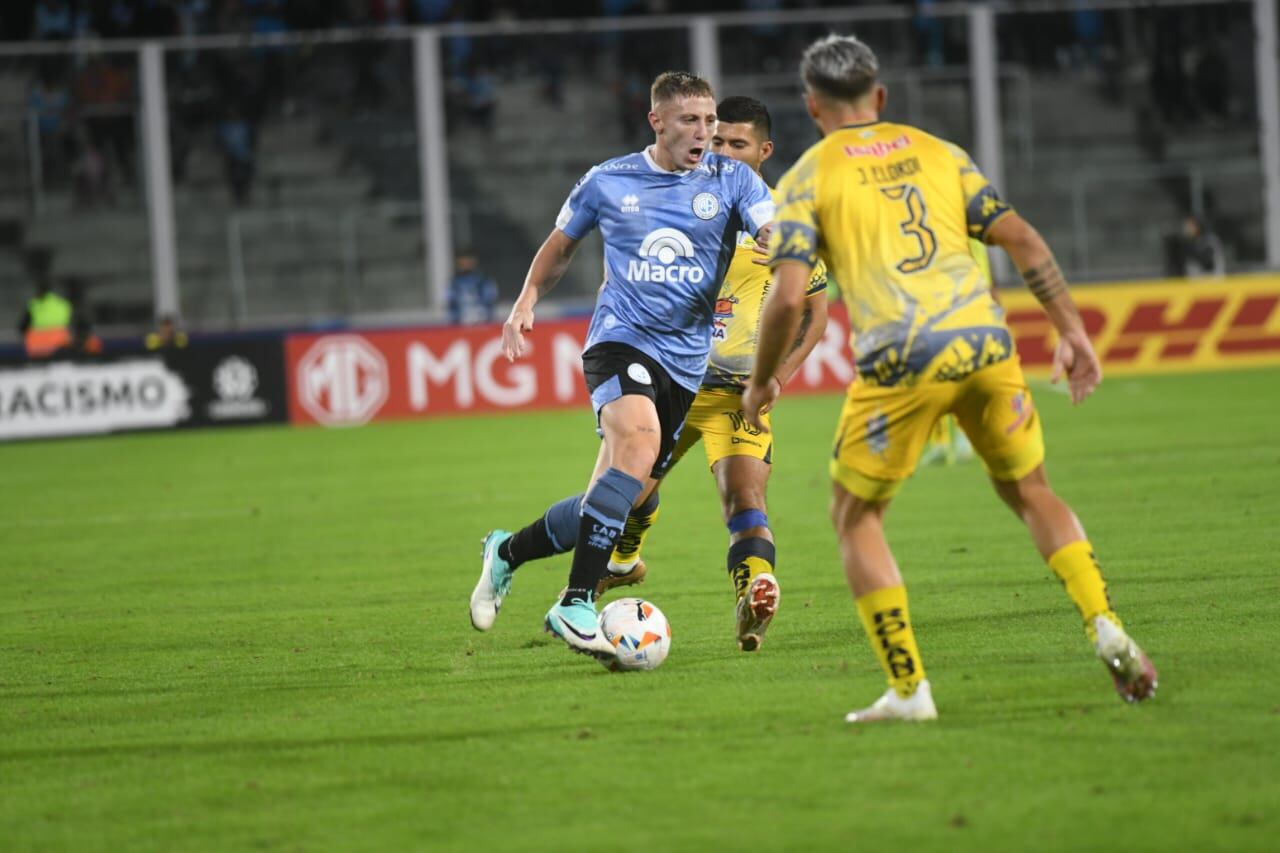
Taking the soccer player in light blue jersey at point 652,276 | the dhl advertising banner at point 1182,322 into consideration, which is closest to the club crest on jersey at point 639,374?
the soccer player in light blue jersey at point 652,276

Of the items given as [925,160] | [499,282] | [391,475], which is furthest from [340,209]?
[925,160]

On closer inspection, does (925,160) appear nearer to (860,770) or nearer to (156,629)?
(860,770)

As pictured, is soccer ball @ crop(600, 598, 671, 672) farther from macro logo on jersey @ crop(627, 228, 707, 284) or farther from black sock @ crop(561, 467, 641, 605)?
macro logo on jersey @ crop(627, 228, 707, 284)

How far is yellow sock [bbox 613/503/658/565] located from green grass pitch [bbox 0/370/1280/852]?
0.37 meters

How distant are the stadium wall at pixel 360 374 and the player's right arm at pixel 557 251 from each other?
575 inches

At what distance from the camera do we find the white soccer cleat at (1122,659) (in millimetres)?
5727

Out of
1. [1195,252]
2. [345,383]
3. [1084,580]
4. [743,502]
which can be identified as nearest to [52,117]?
[345,383]

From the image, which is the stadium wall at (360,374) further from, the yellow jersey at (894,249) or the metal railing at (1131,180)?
the yellow jersey at (894,249)

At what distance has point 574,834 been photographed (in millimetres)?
4754

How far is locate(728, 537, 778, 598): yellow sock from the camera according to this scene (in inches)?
305

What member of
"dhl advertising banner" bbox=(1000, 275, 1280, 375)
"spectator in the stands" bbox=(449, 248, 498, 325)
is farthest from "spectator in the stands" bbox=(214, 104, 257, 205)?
"dhl advertising banner" bbox=(1000, 275, 1280, 375)

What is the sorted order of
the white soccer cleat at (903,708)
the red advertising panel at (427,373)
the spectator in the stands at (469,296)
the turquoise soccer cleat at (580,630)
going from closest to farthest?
1. the white soccer cleat at (903,708)
2. the turquoise soccer cleat at (580,630)
3. the red advertising panel at (427,373)
4. the spectator in the stands at (469,296)

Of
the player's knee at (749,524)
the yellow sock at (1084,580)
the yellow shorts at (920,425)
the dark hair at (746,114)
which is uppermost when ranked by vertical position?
the dark hair at (746,114)

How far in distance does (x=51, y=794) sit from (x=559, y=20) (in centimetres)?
2655
